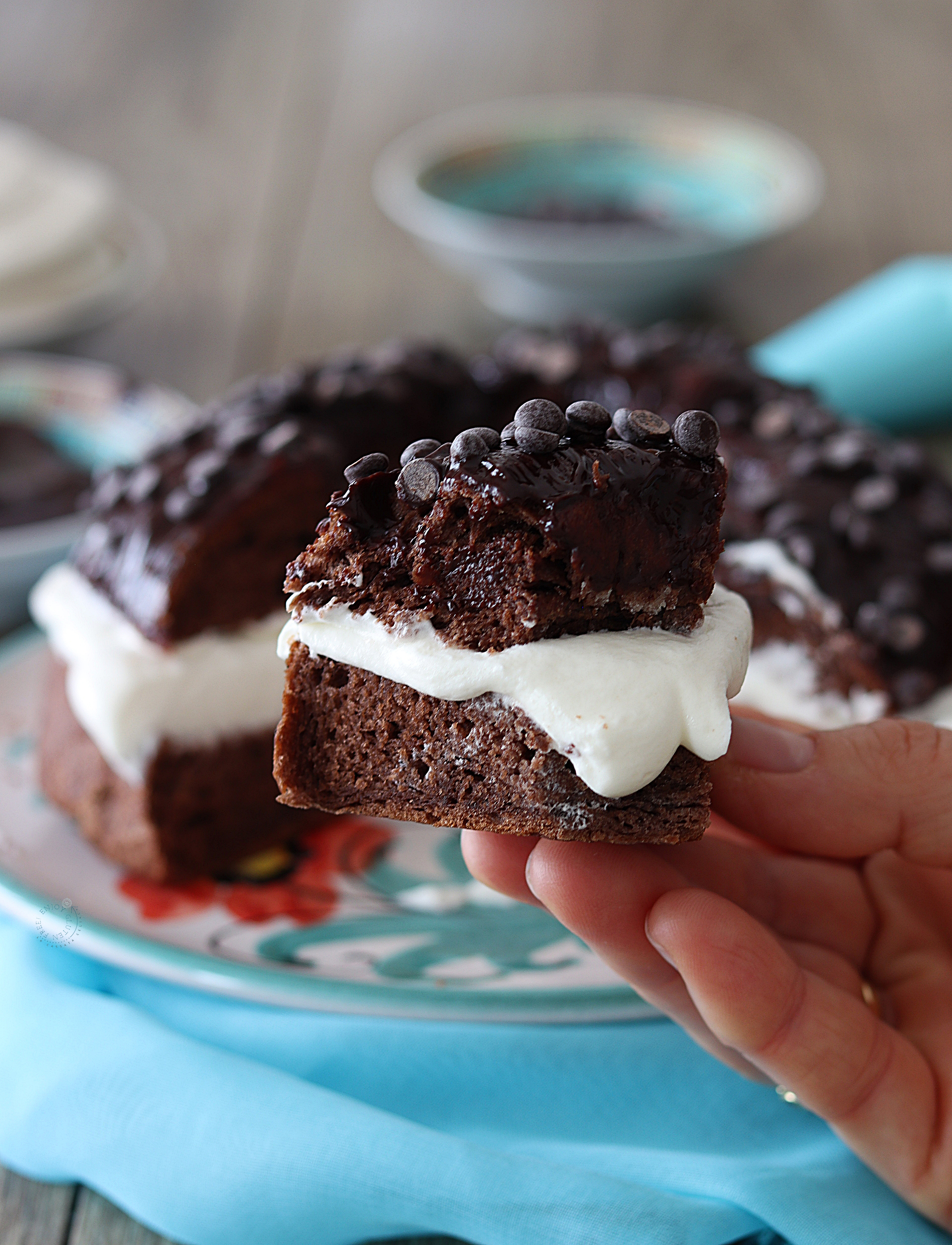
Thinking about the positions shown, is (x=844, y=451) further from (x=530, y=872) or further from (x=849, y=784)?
(x=530, y=872)

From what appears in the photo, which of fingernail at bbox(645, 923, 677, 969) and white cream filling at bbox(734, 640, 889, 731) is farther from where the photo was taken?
white cream filling at bbox(734, 640, 889, 731)

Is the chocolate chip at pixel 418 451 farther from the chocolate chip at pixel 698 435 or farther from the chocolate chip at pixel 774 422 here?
the chocolate chip at pixel 774 422

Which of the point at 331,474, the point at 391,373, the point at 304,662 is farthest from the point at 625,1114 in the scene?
the point at 391,373

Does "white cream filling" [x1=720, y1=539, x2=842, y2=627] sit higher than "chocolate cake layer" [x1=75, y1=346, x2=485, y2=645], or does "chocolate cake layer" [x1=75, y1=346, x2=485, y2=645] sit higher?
"white cream filling" [x1=720, y1=539, x2=842, y2=627]

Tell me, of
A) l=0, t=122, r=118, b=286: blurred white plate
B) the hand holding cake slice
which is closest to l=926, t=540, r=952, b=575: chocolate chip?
the hand holding cake slice

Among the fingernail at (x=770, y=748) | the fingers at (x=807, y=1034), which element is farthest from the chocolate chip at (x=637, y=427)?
the fingers at (x=807, y=1034)

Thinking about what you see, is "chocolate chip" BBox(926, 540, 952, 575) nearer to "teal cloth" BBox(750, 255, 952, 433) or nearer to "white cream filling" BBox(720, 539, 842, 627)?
"white cream filling" BBox(720, 539, 842, 627)
